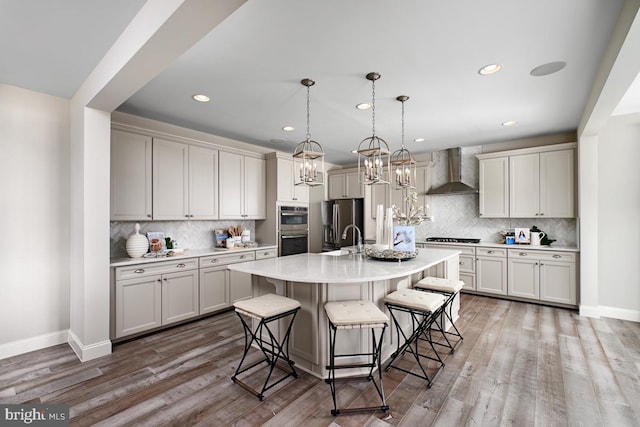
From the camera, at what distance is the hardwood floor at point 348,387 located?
198 cm

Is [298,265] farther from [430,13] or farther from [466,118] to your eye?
[466,118]

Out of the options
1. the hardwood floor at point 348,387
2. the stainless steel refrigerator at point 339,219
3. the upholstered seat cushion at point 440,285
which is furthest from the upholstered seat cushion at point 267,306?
the stainless steel refrigerator at point 339,219

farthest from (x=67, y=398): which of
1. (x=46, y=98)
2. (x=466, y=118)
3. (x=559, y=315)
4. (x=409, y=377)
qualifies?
(x=559, y=315)

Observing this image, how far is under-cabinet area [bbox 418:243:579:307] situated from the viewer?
4.23 meters

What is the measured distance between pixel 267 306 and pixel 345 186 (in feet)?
14.6

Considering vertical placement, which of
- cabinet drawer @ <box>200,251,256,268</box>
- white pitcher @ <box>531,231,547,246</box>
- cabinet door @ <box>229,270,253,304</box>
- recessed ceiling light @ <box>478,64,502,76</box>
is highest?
recessed ceiling light @ <box>478,64,502,76</box>

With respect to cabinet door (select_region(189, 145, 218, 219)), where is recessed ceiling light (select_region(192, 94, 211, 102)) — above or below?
above

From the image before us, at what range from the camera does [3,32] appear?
2.04 metres

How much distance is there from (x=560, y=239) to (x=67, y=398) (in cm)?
624

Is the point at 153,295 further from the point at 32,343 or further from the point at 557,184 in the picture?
the point at 557,184

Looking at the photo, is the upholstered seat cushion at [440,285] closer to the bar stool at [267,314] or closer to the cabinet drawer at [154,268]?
the bar stool at [267,314]

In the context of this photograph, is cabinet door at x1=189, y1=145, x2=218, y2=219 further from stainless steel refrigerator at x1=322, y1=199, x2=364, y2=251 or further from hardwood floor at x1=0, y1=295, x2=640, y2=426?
stainless steel refrigerator at x1=322, y1=199, x2=364, y2=251

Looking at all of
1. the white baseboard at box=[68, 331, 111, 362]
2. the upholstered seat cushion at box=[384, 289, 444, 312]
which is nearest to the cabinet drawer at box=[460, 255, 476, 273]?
the upholstered seat cushion at box=[384, 289, 444, 312]

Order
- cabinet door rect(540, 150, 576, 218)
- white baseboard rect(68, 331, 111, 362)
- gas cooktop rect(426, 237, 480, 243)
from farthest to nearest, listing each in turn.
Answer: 1. gas cooktop rect(426, 237, 480, 243)
2. cabinet door rect(540, 150, 576, 218)
3. white baseboard rect(68, 331, 111, 362)
